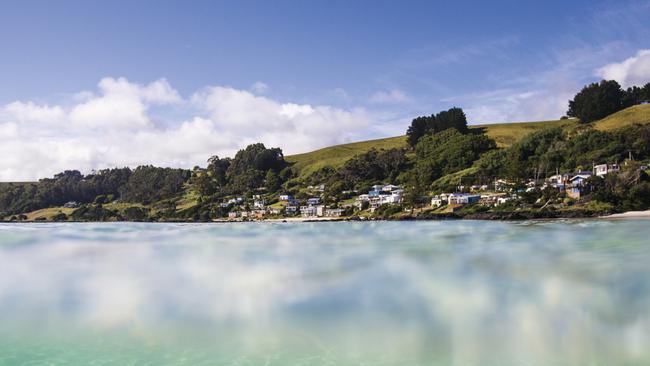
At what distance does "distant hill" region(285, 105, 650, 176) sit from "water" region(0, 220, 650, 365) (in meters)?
91.4

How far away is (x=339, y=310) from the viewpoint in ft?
53.8

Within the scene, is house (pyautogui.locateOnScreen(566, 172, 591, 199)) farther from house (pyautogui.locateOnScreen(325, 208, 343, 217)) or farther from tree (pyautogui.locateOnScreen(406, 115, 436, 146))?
tree (pyautogui.locateOnScreen(406, 115, 436, 146))

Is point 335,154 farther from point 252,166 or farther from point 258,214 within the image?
point 258,214

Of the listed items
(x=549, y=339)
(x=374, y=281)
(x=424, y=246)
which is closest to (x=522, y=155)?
(x=424, y=246)

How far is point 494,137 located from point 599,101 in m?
27.1

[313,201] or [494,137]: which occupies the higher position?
[494,137]

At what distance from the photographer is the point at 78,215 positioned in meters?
140

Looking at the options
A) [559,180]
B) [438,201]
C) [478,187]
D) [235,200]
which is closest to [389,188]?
[478,187]

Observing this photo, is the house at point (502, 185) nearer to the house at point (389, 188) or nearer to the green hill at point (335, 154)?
the house at point (389, 188)

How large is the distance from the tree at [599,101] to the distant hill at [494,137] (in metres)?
3.25

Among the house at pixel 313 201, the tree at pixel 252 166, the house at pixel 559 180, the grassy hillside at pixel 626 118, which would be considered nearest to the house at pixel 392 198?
the house at pixel 313 201

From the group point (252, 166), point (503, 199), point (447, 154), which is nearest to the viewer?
point (503, 199)

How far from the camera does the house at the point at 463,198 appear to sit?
82.8m

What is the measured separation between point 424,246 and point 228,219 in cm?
8232
